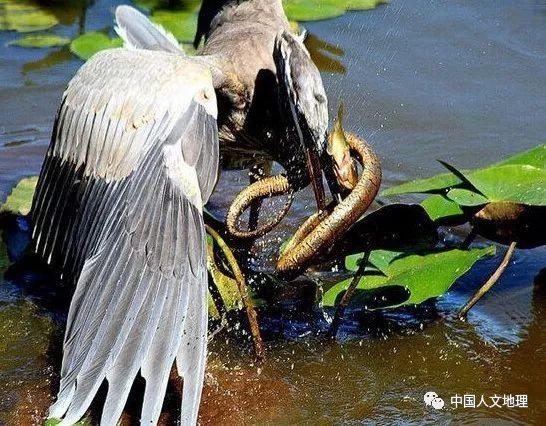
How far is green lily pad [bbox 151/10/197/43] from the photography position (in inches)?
292

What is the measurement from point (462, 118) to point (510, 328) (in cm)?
232

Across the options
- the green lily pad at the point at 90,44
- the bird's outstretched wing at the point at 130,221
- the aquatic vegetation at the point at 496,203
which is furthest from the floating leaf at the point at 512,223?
the green lily pad at the point at 90,44

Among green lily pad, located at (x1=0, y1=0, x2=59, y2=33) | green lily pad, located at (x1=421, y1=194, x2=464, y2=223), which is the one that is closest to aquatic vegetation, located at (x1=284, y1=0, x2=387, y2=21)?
green lily pad, located at (x1=0, y1=0, x2=59, y2=33)

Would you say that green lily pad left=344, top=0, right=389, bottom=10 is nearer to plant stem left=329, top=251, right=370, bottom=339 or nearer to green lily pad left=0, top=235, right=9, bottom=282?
green lily pad left=0, top=235, right=9, bottom=282

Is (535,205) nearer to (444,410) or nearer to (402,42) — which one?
(444,410)

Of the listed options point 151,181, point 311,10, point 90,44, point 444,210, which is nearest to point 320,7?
point 311,10

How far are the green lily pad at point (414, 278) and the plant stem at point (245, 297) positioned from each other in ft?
1.05

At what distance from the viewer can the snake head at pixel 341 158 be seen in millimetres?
3729

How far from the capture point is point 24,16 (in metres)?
8.23

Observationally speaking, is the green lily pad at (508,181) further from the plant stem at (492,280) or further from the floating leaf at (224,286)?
the floating leaf at (224,286)

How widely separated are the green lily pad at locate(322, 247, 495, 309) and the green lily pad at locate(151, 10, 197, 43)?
3600 millimetres

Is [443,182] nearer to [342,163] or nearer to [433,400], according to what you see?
[342,163]

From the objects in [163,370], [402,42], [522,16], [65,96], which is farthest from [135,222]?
[522,16]

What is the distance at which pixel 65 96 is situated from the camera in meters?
4.55
